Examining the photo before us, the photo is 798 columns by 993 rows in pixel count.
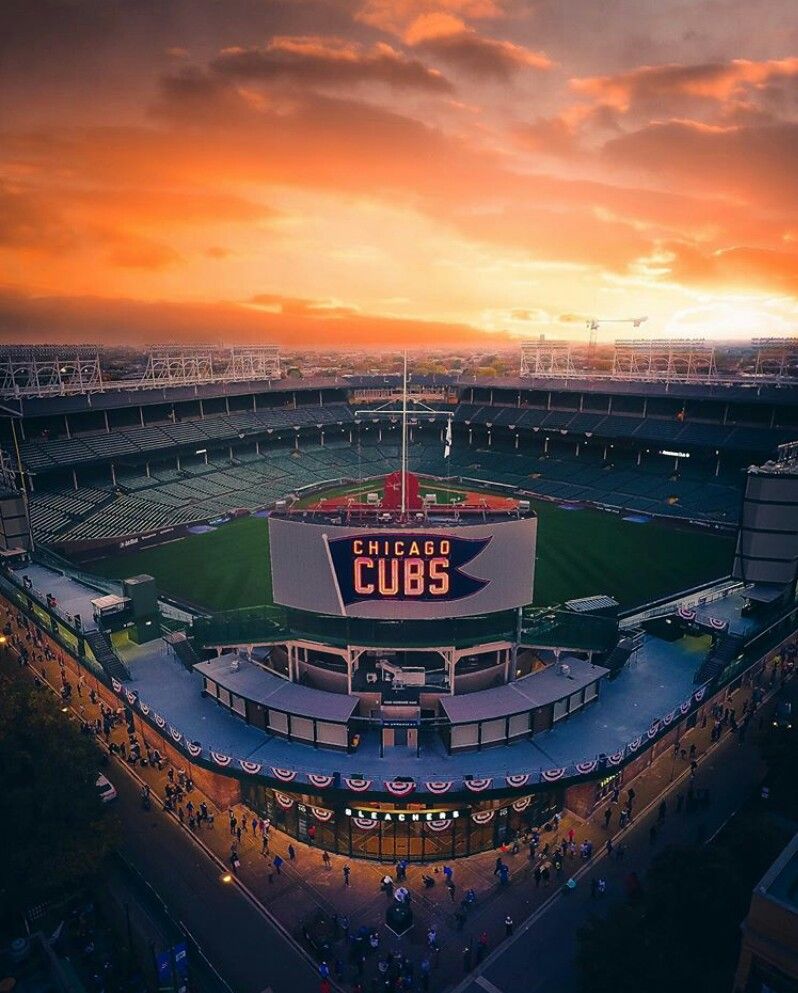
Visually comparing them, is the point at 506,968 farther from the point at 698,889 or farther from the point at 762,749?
the point at 762,749

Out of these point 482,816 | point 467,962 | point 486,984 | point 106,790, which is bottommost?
point 486,984

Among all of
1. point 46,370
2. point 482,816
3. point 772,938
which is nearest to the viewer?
point 772,938

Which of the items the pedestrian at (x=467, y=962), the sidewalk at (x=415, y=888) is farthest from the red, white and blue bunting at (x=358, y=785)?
the pedestrian at (x=467, y=962)

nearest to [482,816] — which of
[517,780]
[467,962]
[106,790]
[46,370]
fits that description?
[517,780]

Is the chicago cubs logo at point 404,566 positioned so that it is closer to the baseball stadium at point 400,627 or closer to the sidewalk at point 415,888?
the baseball stadium at point 400,627

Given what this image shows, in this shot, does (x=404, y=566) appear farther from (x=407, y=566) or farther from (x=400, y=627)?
(x=400, y=627)
